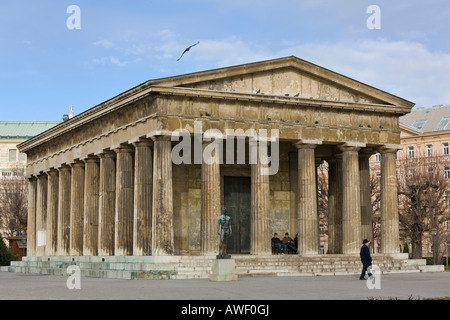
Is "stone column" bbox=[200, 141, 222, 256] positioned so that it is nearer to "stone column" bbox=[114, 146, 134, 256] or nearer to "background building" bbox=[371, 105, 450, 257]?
"stone column" bbox=[114, 146, 134, 256]

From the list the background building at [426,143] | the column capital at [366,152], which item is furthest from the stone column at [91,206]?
the background building at [426,143]

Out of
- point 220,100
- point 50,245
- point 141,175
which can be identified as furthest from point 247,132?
point 50,245

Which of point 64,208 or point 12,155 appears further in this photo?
point 12,155

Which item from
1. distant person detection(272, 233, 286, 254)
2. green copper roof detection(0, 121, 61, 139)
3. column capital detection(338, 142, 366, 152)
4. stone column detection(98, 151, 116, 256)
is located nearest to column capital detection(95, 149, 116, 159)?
stone column detection(98, 151, 116, 256)

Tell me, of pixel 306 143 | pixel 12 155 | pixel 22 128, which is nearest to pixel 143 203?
pixel 306 143

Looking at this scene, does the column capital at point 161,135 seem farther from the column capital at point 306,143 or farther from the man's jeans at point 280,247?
the man's jeans at point 280,247

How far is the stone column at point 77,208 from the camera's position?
50.8 metres

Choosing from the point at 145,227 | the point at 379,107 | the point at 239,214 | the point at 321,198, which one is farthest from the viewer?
the point at 321,198

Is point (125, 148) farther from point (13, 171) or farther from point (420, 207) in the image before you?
point (13, 171)

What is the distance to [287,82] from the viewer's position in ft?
141

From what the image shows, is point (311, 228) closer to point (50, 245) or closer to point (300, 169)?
point (300, 169)

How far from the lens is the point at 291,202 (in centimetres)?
4956

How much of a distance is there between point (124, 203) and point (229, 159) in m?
7.15

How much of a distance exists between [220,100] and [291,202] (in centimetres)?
1164
